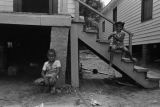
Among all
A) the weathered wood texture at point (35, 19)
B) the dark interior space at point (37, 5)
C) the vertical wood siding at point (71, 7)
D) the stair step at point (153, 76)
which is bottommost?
the stair step at point (153, 76)

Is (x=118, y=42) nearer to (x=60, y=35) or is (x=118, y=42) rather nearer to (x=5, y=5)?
(x=60, y=35)

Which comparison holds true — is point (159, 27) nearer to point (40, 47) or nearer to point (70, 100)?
point (40, 47)

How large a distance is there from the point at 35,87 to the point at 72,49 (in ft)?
4.52

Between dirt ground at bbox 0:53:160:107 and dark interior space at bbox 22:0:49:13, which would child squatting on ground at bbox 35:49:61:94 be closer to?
dirt ground at bbox 0:53:160:107

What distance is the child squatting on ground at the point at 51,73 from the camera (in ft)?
17.2

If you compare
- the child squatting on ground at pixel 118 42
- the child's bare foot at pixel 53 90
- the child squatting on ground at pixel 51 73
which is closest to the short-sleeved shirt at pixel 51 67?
the child squatting on ground at pixel 51 73

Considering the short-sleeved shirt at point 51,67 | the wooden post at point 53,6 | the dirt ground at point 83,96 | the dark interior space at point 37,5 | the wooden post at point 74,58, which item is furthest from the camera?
the dark interior space at point 37,5

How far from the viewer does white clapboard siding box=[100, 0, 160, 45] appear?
10.1 meters

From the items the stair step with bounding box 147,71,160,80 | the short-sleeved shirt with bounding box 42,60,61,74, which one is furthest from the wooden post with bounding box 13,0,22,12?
the stair step with bounding box 147,71,160,80

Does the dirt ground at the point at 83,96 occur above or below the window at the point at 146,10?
below

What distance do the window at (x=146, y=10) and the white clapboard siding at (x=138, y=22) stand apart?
265 millimetres

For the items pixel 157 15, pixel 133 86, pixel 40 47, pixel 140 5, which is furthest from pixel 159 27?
pixel 40 47

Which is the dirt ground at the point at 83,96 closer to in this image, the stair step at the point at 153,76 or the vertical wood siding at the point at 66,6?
the stair step at the point at 153,76

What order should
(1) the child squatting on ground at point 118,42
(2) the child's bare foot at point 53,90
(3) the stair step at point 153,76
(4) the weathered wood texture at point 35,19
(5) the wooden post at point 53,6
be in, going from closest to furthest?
(2) the child's bare foot at point 53,90 < (4) the weathered wood texture at point 35,19 < (1) the child squatting on ground at point 118,42 < (3) the stair step at point 153,76 < (5) the wooden post at point 53,6
